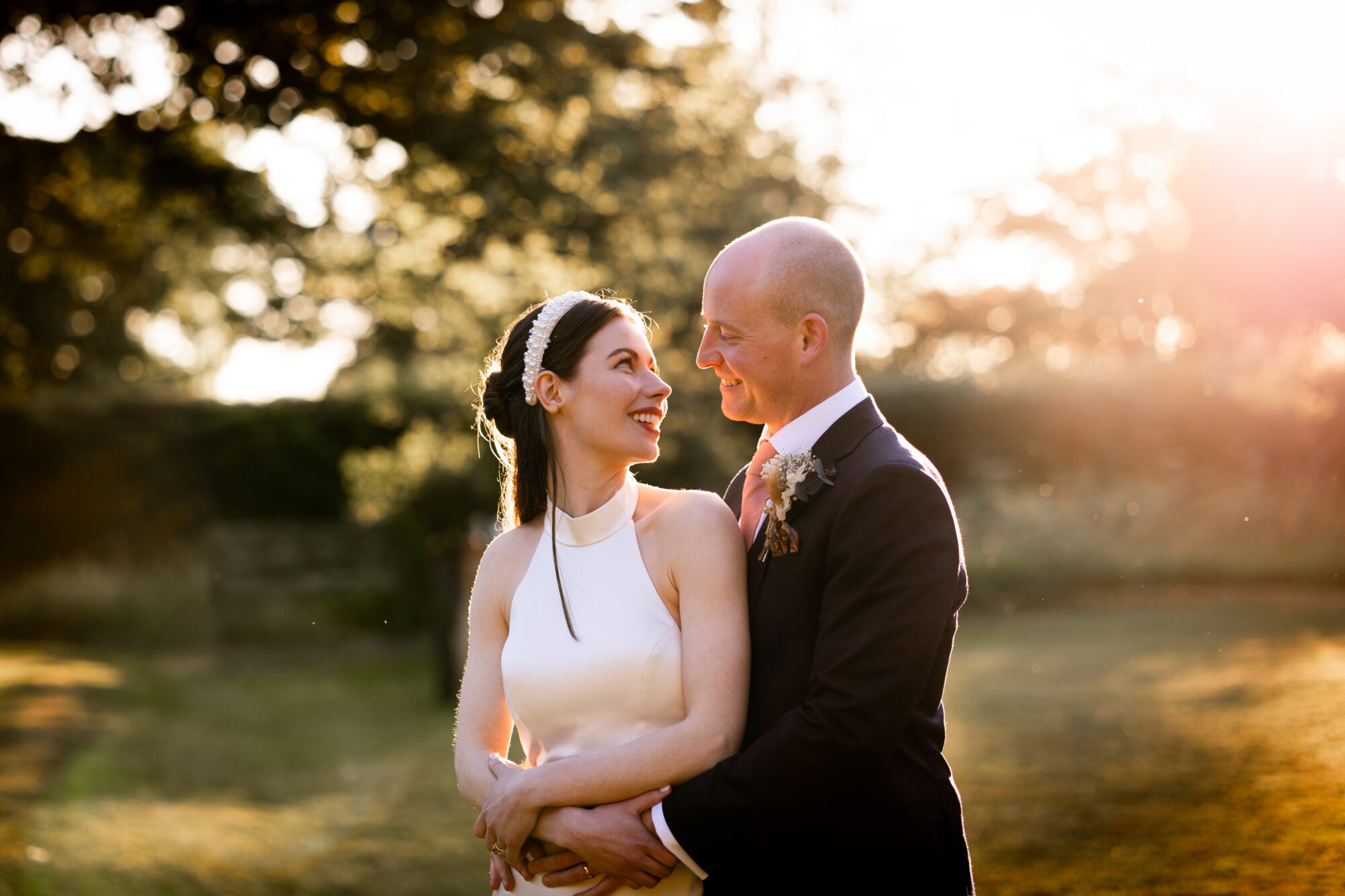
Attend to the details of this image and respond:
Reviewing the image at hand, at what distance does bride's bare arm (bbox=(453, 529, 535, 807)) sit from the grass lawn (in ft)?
12.1

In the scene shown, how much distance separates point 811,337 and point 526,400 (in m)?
0.81

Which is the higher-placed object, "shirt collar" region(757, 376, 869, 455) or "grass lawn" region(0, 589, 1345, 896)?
"shirt collar" region(757, 376, 869, 455)

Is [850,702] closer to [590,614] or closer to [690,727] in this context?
[690,727]

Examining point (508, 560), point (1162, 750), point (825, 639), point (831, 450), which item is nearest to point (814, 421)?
point (831, 450)

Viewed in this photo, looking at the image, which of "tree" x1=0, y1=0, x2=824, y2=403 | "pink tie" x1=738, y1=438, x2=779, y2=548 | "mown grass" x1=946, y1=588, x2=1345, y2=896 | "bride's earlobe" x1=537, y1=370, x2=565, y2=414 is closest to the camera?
"pink tie" x1=738, y1=438, x2=779, y2=548

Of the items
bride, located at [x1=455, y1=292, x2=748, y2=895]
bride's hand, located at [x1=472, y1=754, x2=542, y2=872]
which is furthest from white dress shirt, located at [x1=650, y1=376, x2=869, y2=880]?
bride's hand, located at [x1=472, y1=754, x2=542, y2=872]

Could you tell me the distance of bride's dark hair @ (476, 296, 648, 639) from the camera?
3.07 metres

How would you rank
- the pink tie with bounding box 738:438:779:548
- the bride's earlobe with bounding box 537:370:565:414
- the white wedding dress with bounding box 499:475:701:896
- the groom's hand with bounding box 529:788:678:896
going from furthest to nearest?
the bride's earlobe with bounding box 537:370:565:414 < the pink tie with bounding box 738:438:779:548 < the white wedding dress with bounding box 499:475:701:896 < the groom's hand with bounding box 529:788:678:896

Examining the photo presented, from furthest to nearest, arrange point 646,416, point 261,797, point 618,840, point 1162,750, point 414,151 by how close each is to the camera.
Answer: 1. point 414,151
2. point 261,797
3. point 1162,750
4. point 646,416
5. point 618,840

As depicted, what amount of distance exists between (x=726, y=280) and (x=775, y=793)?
1270mm

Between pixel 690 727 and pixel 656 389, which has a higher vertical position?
pixel 656 389

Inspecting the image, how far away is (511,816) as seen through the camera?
2787 millimetres

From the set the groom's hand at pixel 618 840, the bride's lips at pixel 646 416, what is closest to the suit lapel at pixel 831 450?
the bride's lips at pixel 646 416

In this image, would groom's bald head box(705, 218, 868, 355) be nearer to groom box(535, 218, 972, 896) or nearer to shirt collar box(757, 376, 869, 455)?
groom box(535, 218, 972, 896)
